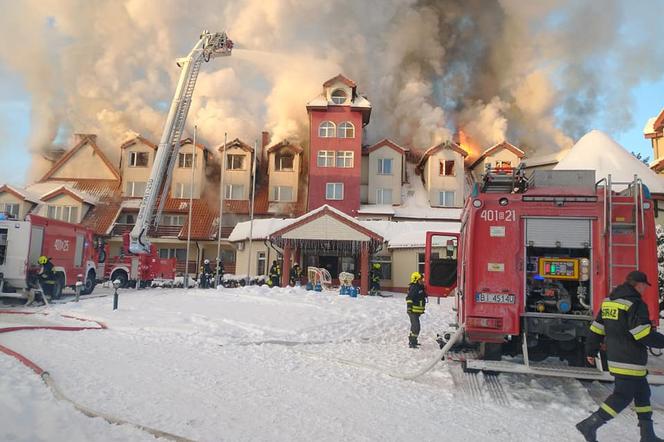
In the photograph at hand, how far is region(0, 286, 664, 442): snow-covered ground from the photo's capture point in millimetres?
4730

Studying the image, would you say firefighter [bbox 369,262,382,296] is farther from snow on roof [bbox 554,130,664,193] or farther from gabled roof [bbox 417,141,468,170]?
gabled roof [bbox 417,141,468,170]

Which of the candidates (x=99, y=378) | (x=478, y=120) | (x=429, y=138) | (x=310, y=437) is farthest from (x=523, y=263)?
(x=478, y=120)

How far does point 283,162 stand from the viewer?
126 ft

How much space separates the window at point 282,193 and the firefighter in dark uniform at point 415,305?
1098 inches

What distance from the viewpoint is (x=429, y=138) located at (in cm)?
4275

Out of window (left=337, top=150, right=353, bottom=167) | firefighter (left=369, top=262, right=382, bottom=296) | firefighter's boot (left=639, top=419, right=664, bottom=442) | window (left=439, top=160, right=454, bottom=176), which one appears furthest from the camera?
window (left=439, top=160, right=454, bottom=176)

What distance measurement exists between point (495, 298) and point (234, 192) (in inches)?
1264

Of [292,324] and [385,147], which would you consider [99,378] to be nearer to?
[292,324]

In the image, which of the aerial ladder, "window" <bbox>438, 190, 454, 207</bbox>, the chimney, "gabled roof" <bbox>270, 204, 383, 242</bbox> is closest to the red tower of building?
the chimney

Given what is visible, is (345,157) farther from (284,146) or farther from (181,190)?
(181,190)

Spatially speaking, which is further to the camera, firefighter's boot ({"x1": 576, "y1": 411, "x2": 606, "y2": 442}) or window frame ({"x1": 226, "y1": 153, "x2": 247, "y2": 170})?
window frame ({"x1": 226, "y1": 153, "x2": 247, "y2": 170})

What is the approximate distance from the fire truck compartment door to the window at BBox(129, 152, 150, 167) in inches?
1400

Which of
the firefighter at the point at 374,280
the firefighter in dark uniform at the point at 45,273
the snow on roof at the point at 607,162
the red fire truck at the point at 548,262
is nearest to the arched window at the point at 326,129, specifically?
the firefighter at the point at 374,280

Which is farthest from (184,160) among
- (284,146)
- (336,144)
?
(336,144)
